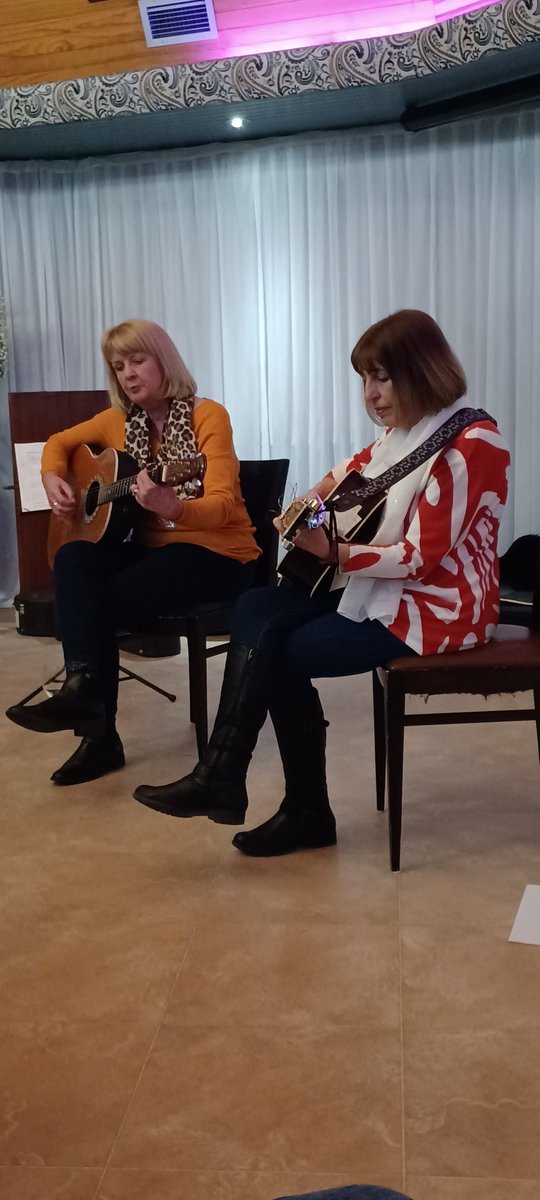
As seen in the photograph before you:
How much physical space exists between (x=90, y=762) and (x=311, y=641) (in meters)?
0.93

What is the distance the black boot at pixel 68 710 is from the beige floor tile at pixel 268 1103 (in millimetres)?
1058

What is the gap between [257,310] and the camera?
4996 millimetres

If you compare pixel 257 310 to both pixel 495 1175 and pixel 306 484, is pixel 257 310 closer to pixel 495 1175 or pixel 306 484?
pixel 306 484

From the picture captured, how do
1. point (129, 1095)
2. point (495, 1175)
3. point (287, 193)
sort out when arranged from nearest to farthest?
point (495, 1175), point (129, 1095), point (287, 193)

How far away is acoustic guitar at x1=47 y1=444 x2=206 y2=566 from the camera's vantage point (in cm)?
271

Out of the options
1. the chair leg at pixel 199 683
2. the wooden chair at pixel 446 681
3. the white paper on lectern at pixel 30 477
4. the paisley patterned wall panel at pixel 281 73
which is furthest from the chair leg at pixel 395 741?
the paisley patterned wall panel at pixel 281 73

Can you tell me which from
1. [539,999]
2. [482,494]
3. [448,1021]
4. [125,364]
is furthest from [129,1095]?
[125,364]

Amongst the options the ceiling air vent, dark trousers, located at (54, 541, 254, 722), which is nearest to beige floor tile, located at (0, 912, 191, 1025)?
dark trousers, located at (54, 541, 254, 722)

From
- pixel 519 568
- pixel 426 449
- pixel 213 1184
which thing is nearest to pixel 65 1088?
pixel 213 1184

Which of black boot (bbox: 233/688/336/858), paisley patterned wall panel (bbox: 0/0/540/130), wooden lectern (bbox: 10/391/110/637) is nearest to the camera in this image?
black boot (bbox: 233/688/336/858)

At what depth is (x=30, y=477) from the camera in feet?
14.0

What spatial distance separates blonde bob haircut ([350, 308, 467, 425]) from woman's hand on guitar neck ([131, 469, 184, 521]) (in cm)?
63

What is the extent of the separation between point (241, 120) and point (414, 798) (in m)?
3.07

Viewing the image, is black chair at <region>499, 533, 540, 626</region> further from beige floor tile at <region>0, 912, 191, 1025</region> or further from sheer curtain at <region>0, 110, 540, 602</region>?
beige floor tile at <region>0, 912, 191, 1025</region>
